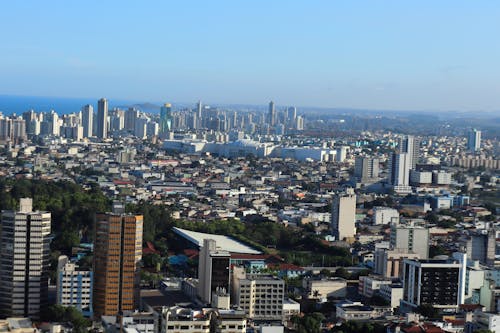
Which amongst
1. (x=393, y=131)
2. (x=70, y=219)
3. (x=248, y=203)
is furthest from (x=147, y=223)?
(x=393, y=131)

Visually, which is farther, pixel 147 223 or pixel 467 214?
pixel 467 214

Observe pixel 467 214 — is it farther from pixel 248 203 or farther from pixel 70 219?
pixel 70 219

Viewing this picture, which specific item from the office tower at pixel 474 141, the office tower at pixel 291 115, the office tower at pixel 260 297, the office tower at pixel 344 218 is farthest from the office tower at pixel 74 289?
the office tower at pixel 291 115

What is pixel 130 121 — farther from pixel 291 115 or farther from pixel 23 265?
pixel 23 265

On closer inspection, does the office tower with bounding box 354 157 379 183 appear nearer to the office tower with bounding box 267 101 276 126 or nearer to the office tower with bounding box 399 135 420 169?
the office tower with bounding box 399 135 420 169

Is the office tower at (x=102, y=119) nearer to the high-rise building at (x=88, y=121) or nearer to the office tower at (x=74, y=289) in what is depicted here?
the high-rise building at (x=88, y=121)

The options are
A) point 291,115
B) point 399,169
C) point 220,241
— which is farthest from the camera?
point 291,115

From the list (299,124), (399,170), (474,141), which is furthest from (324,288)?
(299,124)
